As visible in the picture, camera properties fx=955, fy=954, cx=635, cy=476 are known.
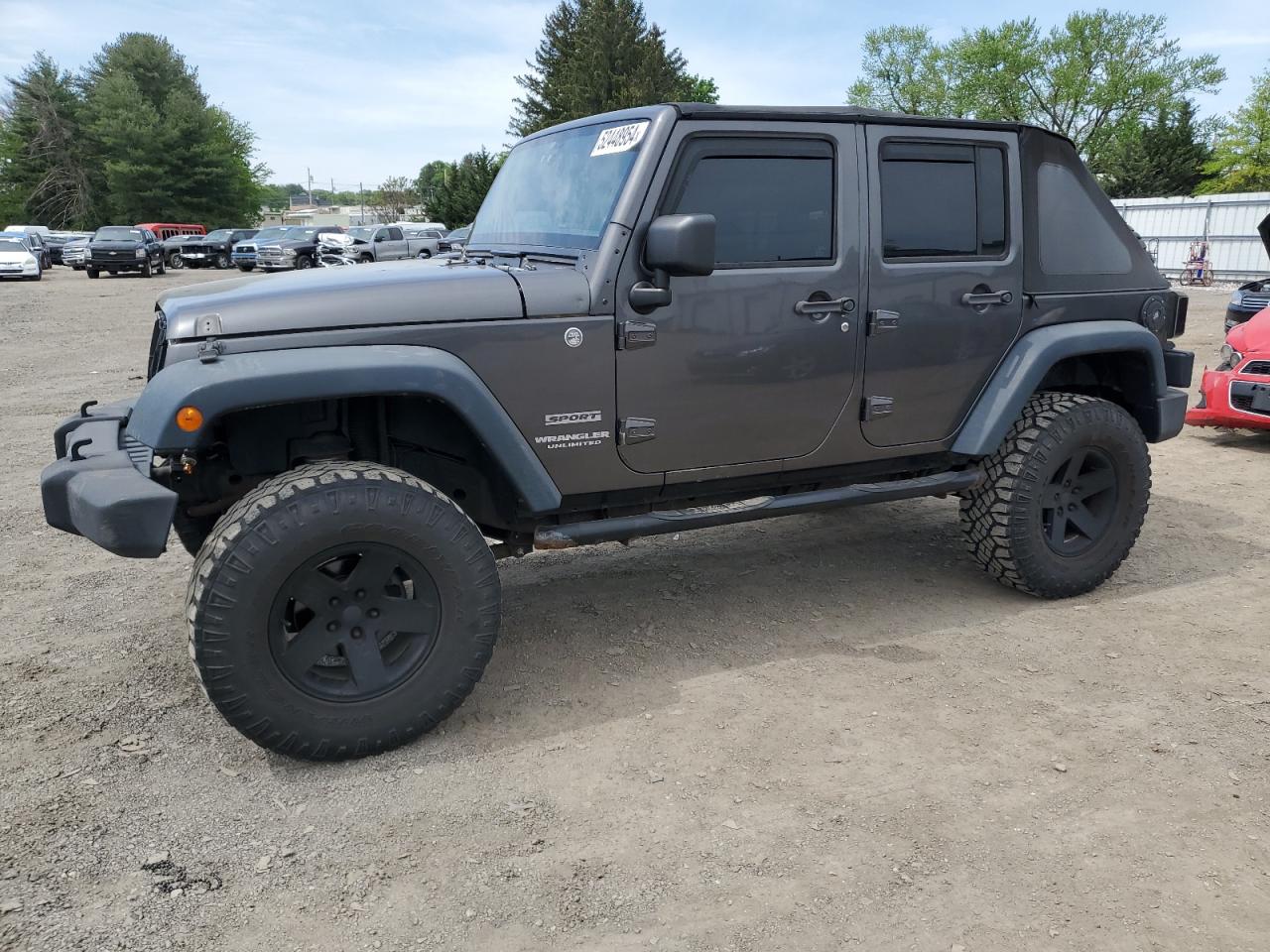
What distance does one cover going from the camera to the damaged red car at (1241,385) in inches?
272

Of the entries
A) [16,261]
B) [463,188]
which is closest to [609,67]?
[463,188]

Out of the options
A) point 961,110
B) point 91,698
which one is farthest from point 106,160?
point 91,698

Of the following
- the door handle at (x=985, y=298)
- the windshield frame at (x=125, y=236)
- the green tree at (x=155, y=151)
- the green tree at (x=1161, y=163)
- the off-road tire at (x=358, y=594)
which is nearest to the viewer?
the off-road tire at (x=358, y=594)

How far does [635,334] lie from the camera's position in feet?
10.8

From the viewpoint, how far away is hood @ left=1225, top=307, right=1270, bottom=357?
22.9 feet

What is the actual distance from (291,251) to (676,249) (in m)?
29.2

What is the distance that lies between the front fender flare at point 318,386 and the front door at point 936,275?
5.15ft

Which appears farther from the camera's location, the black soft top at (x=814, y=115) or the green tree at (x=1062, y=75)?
the green tree at (x=1062, y=75)

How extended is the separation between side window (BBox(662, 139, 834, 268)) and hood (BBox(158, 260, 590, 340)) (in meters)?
0.54

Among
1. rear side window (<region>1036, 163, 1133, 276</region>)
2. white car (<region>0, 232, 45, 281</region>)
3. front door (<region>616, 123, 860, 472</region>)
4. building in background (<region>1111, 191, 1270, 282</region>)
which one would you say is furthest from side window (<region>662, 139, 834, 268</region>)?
white car (<region>0, 232, 45, 281</region>)

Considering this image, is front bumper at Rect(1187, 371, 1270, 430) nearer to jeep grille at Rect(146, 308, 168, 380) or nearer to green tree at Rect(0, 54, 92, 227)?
jeep grille at Rect(146, 308, 168, 380)

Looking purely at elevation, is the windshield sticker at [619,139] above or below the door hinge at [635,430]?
above

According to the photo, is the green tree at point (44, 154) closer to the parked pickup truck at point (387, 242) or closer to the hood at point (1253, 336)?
the parked pickup truck at point (387, 242)

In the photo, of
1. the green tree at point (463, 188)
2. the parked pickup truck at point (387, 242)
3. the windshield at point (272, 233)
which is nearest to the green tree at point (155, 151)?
the green tree at point (463, 188)
